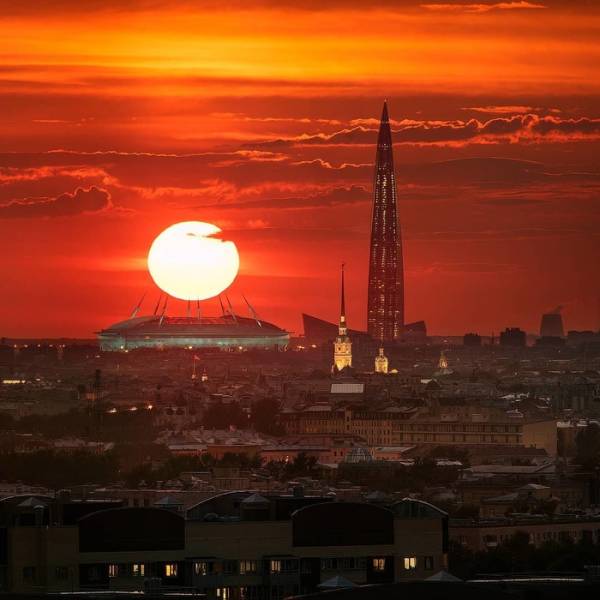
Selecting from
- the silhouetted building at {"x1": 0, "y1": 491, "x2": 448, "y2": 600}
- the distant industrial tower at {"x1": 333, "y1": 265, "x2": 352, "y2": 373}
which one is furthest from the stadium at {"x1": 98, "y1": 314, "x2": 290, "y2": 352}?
the silhouetted building at {"x1": 0, "y1": 491, "x2": 448, "y2": 600}

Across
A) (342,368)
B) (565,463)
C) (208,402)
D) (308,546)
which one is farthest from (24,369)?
(308,546)

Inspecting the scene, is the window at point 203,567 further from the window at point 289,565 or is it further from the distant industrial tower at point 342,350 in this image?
the distant industrial tower at point 342,350

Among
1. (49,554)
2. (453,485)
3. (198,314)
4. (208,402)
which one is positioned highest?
(198,314)

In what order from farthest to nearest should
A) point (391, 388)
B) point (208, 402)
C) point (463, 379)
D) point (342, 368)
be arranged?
point (342, 368), point (463, 379), point (391, 388), point (208, 402)

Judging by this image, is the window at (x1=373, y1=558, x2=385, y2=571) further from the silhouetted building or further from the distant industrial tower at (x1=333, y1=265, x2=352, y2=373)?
the distant industrial tower at (x1=333, y1=265, x2=352, y2=373)

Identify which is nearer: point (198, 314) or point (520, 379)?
point (520, 379)

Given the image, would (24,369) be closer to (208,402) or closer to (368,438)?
(208,402)

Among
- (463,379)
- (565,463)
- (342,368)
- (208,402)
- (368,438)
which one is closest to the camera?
(565,463)

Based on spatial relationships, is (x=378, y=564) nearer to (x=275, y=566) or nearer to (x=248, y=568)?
(x=275, y=566)
